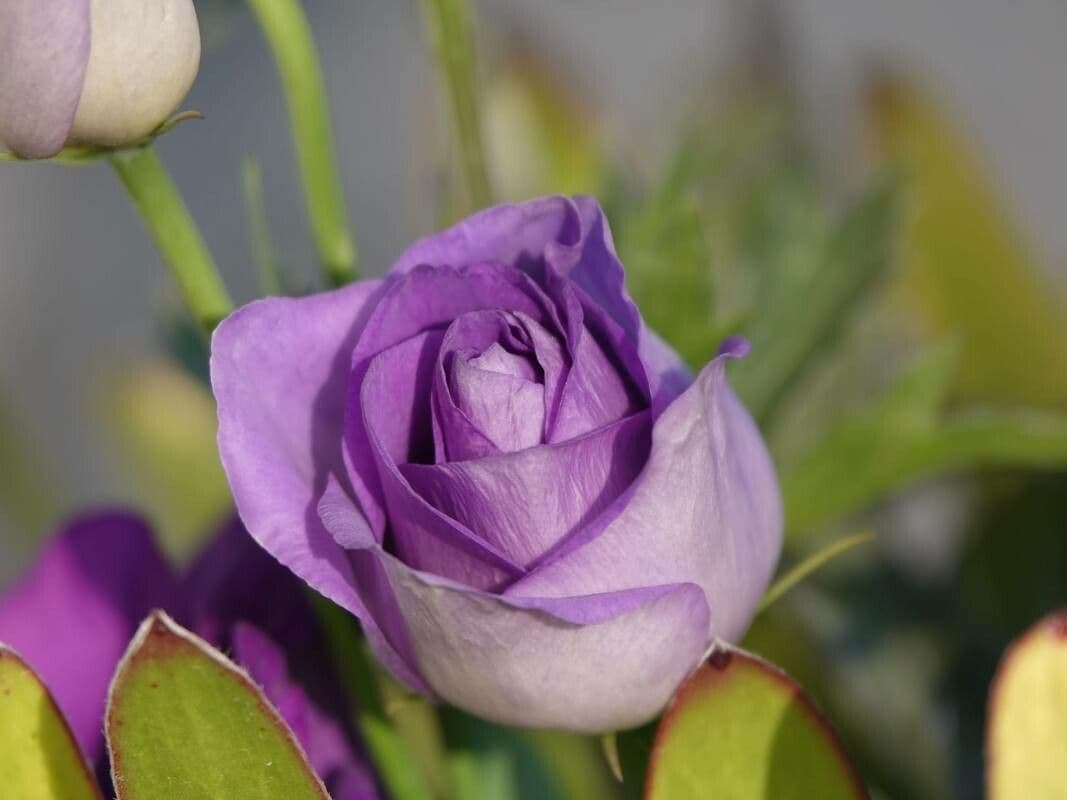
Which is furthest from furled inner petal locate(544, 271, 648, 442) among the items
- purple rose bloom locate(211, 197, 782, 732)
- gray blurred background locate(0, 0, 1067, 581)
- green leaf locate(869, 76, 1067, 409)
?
gray blurred background locate(0, 0, 1067, 581)

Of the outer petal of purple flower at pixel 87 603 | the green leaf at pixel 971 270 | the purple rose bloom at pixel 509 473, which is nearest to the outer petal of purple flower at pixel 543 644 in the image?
the purple rose bloom at pixel 509 473

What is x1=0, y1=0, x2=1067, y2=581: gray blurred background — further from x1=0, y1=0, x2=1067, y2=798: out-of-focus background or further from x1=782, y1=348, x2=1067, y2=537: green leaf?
x1=782, y1=348, x2=1067, y2=537: green leaf

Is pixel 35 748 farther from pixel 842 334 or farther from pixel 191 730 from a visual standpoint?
pixel 842 334

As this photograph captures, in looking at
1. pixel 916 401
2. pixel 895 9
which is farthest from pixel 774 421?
pixel 895 9

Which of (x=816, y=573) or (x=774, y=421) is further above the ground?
(x=774, y=421)

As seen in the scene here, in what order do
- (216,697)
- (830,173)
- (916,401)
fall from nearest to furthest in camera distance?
(216,697) < (916,401) < (830,173)

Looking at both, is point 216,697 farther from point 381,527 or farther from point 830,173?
point 830,173

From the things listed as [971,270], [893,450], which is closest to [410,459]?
[893,450]

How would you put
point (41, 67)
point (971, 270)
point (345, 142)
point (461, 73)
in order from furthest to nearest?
point (345, 142), point (971, 270), point (461, 73), point (41, 67)
